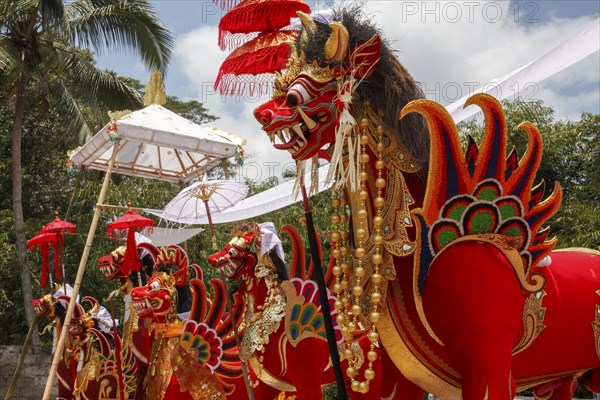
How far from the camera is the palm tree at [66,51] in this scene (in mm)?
11344

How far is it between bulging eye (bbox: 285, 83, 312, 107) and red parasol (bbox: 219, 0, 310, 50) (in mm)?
1052

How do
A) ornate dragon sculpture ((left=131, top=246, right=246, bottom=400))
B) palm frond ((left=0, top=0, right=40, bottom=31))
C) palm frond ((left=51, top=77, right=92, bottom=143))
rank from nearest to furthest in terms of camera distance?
ornate dragon sculpture ((left=131, top=246, right=246, bottom=400))
palm frond ((left=0, top=0, right=40, bottom=31))
palm frond ((left=51, top=77, right=92, bottom=143))

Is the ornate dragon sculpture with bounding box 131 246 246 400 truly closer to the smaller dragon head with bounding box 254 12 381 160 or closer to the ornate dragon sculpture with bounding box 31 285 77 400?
the ornate dragon sculpture with bounding box 31 285 77 400

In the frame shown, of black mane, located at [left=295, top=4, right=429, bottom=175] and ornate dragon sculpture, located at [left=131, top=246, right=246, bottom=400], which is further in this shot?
ornate dragon sculpture, located at [left=131, top=246, right=246, bottom=400]

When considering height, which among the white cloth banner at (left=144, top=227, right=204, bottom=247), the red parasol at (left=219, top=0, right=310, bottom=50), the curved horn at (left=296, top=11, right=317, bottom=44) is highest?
the red parasol at (left=219, top=0, right=310, bottom=50)

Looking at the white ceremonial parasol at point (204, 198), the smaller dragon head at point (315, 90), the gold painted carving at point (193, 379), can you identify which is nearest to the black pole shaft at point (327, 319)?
the smaller dragon head at point (315, 90)

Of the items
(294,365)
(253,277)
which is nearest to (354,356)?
(294,365)

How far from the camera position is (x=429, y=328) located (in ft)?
9.50

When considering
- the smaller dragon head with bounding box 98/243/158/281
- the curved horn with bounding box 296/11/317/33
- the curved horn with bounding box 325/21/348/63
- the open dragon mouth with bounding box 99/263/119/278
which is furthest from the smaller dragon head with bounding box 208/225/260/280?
the curved horn with bounding box 325/21/348/63

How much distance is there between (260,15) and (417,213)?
5.45 ft

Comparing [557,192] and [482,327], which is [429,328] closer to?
[482,327]

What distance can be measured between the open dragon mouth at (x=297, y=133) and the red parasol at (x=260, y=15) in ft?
3.62

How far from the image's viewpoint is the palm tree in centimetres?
1134

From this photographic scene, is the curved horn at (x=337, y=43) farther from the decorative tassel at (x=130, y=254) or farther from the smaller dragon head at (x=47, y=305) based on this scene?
the smaller dragon head at (x=47, y=305)
